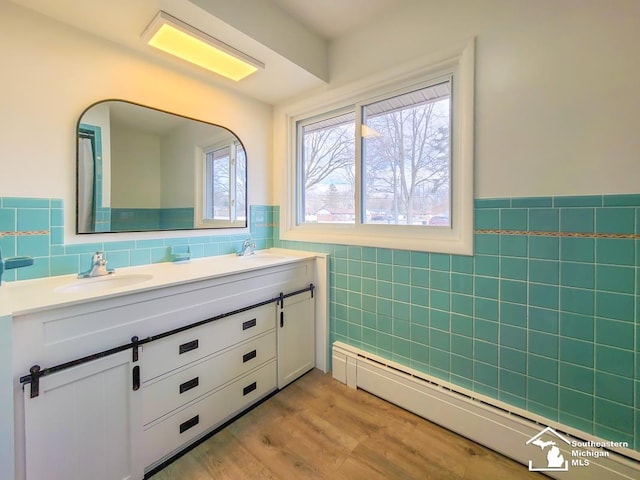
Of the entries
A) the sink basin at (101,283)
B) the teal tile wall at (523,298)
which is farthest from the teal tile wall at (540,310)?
the sink basin at (101,283)

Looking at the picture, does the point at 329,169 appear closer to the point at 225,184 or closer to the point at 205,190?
the point at 225,184

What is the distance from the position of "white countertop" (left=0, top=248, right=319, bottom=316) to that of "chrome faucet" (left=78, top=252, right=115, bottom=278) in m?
0.03

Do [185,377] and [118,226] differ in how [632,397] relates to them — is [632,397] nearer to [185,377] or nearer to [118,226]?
[185,377]

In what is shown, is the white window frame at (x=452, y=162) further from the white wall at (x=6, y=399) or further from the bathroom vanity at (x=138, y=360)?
the white wall at (x=6, y=399)

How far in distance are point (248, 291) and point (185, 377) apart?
0.55 m

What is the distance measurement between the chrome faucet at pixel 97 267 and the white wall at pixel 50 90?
136 mm

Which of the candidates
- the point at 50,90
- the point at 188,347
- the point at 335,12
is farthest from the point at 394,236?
the point at 50,90

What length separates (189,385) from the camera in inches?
58.1

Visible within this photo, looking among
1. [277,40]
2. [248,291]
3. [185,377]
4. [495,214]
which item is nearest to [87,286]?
[185,377]

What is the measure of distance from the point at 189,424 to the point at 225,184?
5.31 feet

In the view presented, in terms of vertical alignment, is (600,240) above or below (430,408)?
above

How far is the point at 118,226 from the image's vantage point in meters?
1.71

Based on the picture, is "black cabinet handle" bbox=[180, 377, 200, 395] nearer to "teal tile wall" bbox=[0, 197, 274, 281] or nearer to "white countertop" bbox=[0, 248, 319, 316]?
"white countertop" bbox=[0, 248, 319, 316]

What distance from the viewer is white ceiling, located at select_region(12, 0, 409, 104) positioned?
139 cm
